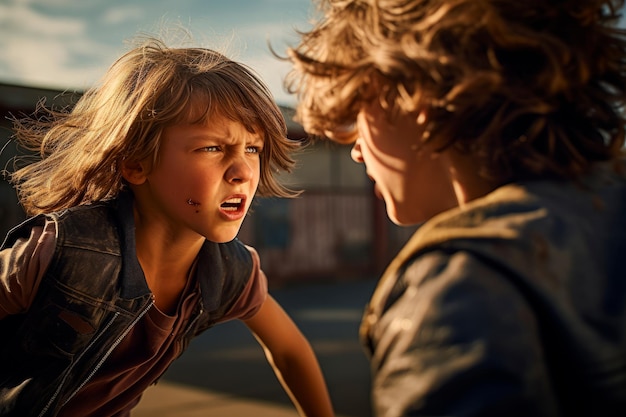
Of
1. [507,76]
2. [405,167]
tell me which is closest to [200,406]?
[405,167]

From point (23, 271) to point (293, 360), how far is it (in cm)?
94

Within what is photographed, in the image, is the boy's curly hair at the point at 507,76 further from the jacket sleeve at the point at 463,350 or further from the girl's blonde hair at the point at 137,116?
the girl's blonde hair at the point at 137,116

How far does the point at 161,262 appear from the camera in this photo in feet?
7.21

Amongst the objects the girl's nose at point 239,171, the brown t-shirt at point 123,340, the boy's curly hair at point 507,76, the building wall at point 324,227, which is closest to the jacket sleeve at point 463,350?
the boy's curly hair at point 507,76

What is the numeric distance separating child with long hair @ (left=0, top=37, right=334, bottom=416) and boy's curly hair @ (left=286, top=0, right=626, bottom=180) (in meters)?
0.88

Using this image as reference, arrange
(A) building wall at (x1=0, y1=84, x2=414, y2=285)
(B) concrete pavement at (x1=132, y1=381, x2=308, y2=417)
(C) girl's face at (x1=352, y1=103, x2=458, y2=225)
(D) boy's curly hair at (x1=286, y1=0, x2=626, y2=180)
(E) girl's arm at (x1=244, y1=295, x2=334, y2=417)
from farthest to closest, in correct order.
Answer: (A) building wall at (x1=0, y1=84, x2=414, y2=285)
(B) concrete pavement at (x1=132, y1=381, x2=308, y2=417)
(E) girl's arm at (x1=244, y1=295, x2=334, y2=417)
(C) girl's face at (x1=352, y1=103, x2=458, y2=225)
(D) boy's curly hair at (x1=286, y1=0, x2=626, y2=180)

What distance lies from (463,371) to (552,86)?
0.51m

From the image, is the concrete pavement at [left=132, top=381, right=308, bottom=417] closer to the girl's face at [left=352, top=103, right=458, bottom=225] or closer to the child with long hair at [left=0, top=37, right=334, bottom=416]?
the child with long hair at [left=0, top=37, right=334, bottom=416]

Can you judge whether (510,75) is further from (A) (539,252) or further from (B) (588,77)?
(A) (539,252)

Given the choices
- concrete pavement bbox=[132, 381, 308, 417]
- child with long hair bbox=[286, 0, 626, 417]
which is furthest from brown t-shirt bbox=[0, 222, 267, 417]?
concrete pavement bbox=[132, 381, 308, 417]

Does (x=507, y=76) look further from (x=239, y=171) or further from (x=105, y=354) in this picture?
(x=105, y=354)

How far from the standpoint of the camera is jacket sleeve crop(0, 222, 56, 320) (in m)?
1.85

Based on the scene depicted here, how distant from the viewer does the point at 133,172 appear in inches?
85.9

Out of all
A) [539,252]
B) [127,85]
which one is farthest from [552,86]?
[127,85]
